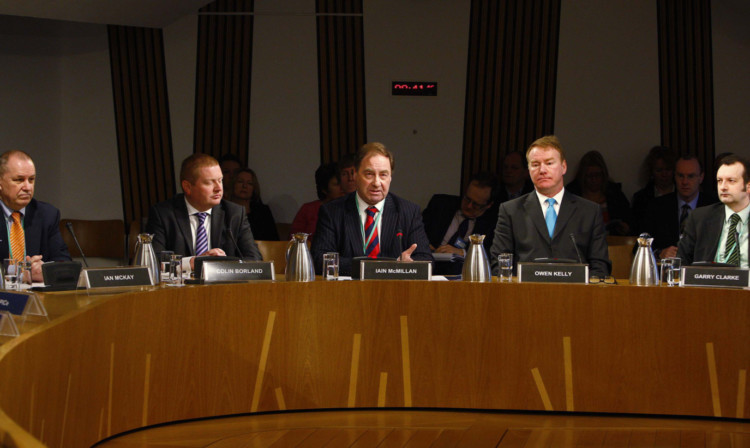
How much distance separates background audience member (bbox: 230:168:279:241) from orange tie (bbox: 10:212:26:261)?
2513mm

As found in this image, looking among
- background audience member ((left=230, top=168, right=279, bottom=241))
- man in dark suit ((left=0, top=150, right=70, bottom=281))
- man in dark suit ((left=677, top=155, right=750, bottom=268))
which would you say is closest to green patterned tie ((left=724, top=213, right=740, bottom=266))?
man in dark suit ((left=677, top=155, right=750, bottom=268))

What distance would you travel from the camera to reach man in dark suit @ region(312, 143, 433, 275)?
3814 millimetres

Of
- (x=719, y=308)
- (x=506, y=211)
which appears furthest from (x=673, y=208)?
(x=719, y=308)

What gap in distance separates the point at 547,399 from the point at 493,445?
0.40 meters

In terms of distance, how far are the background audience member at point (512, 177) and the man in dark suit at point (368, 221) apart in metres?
2.42

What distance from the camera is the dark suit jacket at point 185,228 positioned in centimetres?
378

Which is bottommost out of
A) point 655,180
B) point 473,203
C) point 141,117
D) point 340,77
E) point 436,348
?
point 436,348

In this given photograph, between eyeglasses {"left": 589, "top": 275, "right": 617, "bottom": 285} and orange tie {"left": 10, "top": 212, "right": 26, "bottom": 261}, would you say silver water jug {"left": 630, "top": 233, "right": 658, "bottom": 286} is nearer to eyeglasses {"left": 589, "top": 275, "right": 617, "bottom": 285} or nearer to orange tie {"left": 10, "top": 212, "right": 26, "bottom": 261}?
eyeglasses {"left": 589, "top": 275, "right": 617, "bottom": 285}

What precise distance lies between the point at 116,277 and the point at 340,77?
428cm

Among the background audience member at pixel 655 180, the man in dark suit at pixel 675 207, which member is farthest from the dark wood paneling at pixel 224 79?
Answer: the man in dark suit at pixel 675 207

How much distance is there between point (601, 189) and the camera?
632 cm

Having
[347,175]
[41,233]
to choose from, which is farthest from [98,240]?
[41,233]

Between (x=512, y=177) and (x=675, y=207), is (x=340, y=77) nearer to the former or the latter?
(x=512, y=177)

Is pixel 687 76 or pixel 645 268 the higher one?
pixel 687 76
